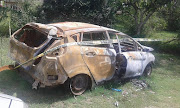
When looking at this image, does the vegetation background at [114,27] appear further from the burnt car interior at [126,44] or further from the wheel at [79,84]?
the burnt car interior at [126,44]

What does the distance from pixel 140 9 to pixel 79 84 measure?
347 inches

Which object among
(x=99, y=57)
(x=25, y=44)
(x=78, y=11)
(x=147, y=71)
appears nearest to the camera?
(x=25, y=44)

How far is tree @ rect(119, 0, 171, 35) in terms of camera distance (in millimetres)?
11539

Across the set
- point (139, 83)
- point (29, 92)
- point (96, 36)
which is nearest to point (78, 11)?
point (96, 36)

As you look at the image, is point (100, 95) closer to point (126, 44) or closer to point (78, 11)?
point (126, 44)

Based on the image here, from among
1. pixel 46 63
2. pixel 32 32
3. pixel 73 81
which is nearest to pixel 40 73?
pixel 46 63

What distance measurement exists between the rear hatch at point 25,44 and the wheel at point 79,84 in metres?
1.09

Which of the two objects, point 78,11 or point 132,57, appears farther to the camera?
point 78,11

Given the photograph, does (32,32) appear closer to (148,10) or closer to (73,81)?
(73,81)

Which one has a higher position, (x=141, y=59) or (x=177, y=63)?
(x=141, y=59)

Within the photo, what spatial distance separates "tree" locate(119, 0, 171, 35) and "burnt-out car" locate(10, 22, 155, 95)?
6107mm

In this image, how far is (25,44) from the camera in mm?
5066

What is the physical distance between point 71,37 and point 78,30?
35cm

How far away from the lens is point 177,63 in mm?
10008
